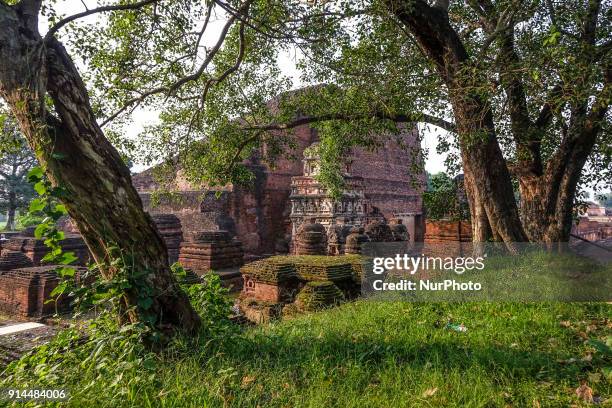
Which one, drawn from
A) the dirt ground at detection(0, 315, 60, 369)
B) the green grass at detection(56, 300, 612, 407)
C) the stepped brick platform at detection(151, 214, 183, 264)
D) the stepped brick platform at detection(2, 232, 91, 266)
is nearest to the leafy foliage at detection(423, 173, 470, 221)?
the green grass at detection(56, 300, 612, 407)

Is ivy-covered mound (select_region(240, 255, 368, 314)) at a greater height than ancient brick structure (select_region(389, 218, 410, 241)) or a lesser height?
lesser

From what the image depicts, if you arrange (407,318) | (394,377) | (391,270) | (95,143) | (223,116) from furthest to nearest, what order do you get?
1. (223,116)
2. (391,270)
3. (407,318)
4. (95,143)
5. (394,377)

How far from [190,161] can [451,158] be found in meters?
4.97

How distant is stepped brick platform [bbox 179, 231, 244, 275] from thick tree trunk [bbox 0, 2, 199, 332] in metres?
8.54

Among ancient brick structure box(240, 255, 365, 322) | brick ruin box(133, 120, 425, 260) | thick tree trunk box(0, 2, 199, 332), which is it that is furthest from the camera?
brick ruin box(133, 120, 425, 260)

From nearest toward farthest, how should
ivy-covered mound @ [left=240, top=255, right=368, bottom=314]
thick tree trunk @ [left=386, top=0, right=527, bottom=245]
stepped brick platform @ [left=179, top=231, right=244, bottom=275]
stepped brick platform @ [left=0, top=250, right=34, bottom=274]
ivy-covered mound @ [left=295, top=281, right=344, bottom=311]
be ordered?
thick tree trunk @ [left=386, top=0, right=527, bottom=245], ivy-covered mound @ [left=295, top=281, right=344, bottom=311], ivy-covered mound @ [left=240, top=255, right=368, bottom=314], stepped brick platform @ [left=0, top=250, right=34, bottom=274], stepped brick platform @ [left=179, top=231, right=244, bottom=275]

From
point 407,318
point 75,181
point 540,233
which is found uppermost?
point 75,181

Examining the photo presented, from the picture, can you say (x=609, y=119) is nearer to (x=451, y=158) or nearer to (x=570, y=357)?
(x=451, y=158)

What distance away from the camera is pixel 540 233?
7004 millimetres

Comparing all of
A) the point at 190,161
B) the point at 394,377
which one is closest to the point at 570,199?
the point at 394,377

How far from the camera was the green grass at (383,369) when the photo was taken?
2.22m

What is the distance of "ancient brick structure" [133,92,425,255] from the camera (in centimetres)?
1723

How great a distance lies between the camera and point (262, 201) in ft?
62.7

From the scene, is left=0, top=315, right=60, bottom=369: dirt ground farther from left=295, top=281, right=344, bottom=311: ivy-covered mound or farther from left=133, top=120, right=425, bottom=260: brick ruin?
left=133, top=120, right=425, bottom=260: brick ruin
